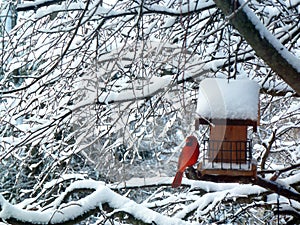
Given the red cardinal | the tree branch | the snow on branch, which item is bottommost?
the snow on branch

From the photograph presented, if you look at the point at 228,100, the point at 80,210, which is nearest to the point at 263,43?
the point at 228,100

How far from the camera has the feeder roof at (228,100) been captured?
7.93 ft

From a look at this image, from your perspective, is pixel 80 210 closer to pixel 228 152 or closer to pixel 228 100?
pixel 228 152

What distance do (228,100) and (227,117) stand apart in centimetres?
9

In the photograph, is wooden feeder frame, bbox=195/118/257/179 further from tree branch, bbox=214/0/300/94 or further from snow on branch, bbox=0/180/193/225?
snow on branch, bbox=0/180/193/225

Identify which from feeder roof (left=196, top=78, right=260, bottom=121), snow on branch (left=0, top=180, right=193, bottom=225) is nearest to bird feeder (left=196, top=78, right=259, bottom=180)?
feeder roof (left=196, top=78, right=260, bottom=121)

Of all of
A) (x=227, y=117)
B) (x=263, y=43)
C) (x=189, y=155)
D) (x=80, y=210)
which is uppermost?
(x=263, y=43)

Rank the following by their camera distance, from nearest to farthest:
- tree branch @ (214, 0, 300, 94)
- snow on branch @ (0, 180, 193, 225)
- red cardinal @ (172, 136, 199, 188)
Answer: tree branch @ (214, 0, 300, 94) < red cardinal @ (172, 136, 199, 188) < snow on branch @ (0, 180, 193, 225)

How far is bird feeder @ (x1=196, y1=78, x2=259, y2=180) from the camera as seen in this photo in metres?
2.41

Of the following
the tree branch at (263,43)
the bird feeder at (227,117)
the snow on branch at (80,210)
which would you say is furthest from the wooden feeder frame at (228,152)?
the snow on branch at (80,210)

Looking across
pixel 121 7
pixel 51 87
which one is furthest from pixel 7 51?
pixel 121 7

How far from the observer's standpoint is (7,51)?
3.37 m

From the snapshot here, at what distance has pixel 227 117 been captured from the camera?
8.11ft

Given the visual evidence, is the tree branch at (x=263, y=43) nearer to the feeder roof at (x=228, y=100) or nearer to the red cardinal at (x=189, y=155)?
the feeder roof at (x=228, y=100)
